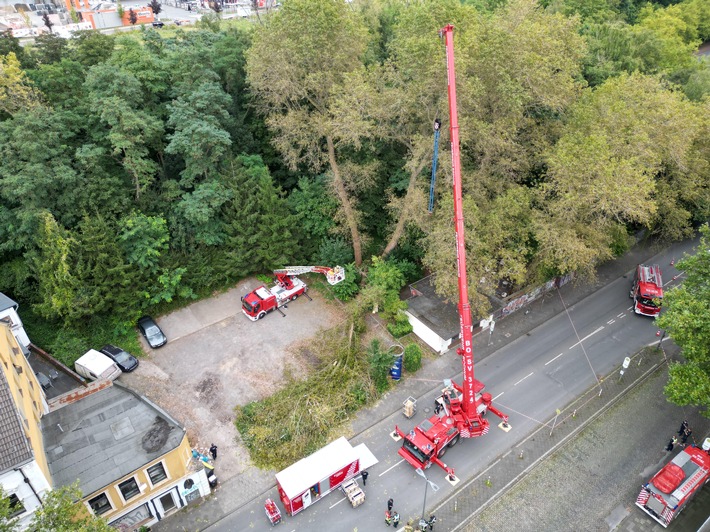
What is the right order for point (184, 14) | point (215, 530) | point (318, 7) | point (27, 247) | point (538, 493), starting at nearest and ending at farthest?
point (215, 530) < point (538, 493) < point (318, 7) < point (27, 247) < point (184, 14)

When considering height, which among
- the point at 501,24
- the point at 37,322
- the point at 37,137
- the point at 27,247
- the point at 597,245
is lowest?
the point at 37,322

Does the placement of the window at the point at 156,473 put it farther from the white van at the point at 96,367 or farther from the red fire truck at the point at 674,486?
the red fire truck at the point at 674,486

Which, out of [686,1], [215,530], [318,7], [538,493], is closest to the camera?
[215,530]

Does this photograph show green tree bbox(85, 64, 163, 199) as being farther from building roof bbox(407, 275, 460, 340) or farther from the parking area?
building roof bbox(407, 275, 460, 340)

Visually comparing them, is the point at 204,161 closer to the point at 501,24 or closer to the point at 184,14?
the point at 501,24

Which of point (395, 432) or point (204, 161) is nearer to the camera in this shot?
point (395, 432)

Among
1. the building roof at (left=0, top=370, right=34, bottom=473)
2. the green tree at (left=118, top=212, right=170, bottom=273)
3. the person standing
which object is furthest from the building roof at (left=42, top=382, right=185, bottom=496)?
the person standing

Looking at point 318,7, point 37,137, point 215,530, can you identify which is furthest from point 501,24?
point 215,530
